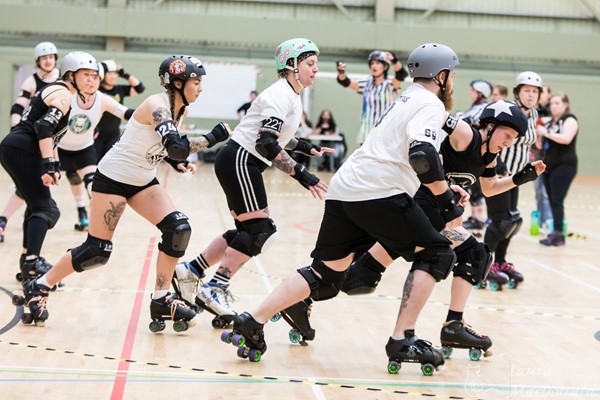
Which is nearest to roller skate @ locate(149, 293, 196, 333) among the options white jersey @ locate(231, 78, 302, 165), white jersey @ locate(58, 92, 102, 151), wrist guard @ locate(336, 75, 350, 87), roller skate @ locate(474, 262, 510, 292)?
white jersey @ locate(231, 78, 302, 165)

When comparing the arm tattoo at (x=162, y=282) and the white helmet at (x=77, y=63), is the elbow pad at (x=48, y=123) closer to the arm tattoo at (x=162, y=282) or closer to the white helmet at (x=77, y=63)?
the white helmet at (x=77, y=63)

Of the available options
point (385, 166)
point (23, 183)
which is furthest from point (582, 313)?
point (23, 183)

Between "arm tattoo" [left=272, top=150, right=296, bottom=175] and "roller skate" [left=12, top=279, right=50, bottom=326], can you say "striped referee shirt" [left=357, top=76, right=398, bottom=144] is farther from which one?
"roller skate" [left=12, top=279, right=50, bottom=326]

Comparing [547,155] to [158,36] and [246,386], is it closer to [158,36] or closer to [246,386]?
[246,386]

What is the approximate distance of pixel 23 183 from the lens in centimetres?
595

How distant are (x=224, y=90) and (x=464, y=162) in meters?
16.2

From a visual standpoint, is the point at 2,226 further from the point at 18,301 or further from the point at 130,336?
the point at 130,336

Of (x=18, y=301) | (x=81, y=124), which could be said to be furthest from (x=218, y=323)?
(x=81, y=124)

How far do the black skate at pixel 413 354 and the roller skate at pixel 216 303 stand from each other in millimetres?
1169

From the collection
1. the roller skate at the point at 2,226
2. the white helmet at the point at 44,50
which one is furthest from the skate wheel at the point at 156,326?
the white helmet at the point at 44,50

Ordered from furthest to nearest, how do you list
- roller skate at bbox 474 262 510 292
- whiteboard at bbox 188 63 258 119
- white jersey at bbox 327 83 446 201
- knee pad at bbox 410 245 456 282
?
whiteboard at bbox 188 63 258 119 < roller skate at bbox 474 262 510 292 < knee pad at bbox 410 245 456 282 < white jersey at bbox 327 83 446 201

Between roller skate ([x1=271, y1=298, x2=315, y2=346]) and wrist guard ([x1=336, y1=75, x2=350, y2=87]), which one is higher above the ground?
wrist guard ([x1=336, y1=75, x2=350, y2=87])

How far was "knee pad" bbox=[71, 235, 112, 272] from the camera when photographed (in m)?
4.96

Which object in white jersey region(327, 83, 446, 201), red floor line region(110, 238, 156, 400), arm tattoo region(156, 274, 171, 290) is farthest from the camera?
arm tattoo region(156, 274, 171, 290)
